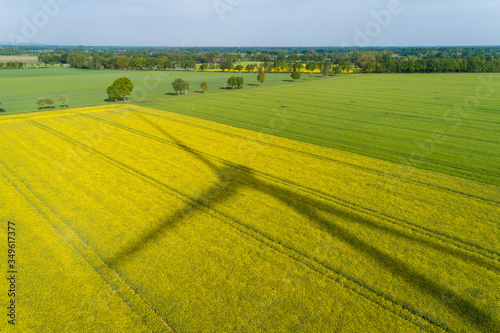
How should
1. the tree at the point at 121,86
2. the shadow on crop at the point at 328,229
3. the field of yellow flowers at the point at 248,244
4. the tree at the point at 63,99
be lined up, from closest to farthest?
the field of yellow flowers at the point at 248,244
the shadow on crop at the point at 328,229
the tree at the point at 63,99
the tree at the point at 121,86

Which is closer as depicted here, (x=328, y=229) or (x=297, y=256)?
(x=297, y=256)

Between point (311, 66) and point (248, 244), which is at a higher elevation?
point (311, 66)

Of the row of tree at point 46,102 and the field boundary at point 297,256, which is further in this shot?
the row of tree at point 46,102

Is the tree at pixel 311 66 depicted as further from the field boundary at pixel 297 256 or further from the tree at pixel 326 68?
the field boundary at pixel 297 256

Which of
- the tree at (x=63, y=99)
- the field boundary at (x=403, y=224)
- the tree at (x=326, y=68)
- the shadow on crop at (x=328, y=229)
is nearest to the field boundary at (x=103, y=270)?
the shadow on crop at (x=328, y=229)

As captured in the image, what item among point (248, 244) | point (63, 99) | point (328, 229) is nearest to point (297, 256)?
point (248, 244)

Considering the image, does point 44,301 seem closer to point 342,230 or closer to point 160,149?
point 342,230

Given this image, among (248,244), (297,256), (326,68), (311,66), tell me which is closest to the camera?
(297,256)

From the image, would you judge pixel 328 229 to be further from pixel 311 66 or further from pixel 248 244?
pixel 311 66
